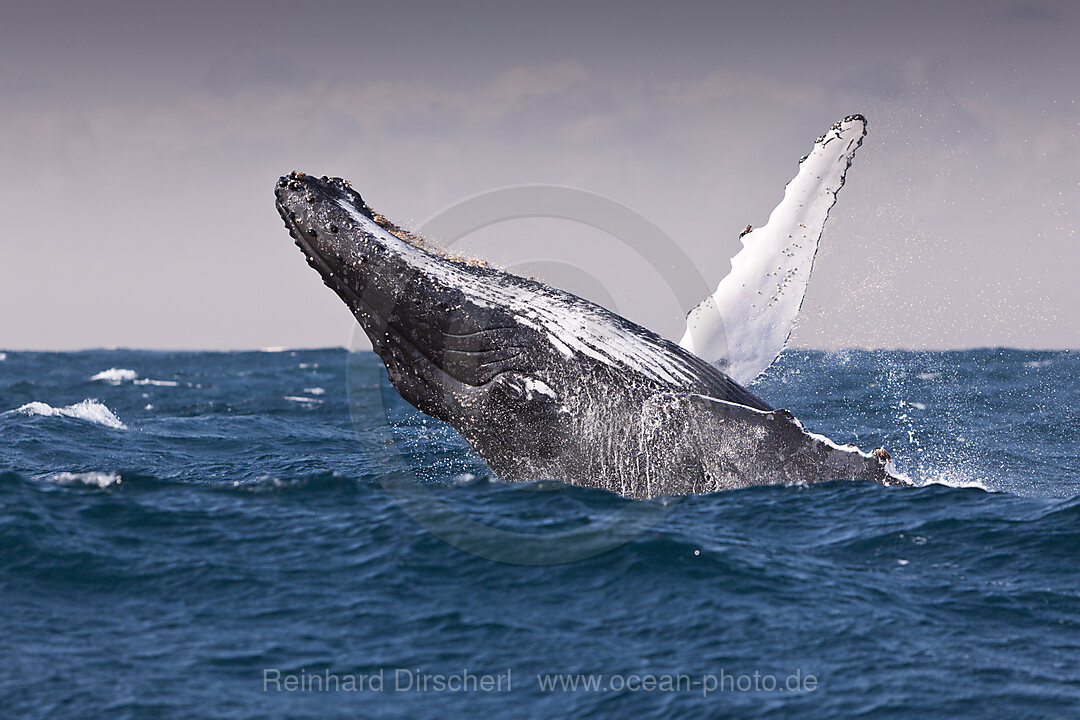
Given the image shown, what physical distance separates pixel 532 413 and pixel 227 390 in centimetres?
2694

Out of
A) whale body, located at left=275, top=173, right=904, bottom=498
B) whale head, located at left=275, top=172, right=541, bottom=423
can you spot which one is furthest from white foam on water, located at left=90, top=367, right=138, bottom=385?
whale body, located at left=275, top=173, right=904, bottom=498

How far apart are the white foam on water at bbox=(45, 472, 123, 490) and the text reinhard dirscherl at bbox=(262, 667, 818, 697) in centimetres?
567

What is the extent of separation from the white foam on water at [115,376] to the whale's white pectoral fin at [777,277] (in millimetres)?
32589

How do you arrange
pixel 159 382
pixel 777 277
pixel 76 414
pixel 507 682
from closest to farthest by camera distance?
1. pixel 507 682
2. pixel 777 277
3. pixel 76 414
4. pixel 159 382

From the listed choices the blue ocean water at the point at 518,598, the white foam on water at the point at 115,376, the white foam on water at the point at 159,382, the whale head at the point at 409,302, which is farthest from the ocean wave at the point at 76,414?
the white foam on water at the point at 115,376

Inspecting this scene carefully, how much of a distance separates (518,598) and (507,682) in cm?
118

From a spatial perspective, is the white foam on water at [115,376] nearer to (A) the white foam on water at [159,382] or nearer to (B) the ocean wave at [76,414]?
(A) the white foam on water at [159,382]

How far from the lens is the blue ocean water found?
19.8ft

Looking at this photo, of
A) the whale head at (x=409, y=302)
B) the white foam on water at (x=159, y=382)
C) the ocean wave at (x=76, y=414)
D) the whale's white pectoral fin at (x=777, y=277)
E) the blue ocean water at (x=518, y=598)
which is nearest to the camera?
the blue ocean water at (x=518, y=598)

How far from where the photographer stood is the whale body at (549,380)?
8688mm

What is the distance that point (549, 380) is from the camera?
878 cm

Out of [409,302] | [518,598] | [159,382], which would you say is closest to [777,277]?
[409,302]

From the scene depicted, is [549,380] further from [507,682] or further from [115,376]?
[115,376]

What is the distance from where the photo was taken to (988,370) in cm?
3412
